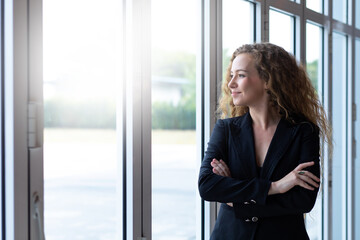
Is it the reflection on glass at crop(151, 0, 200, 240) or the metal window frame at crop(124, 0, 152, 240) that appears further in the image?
the reflection on glass at crop(151, 0, 200, 240)

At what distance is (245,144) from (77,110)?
2.41 ft

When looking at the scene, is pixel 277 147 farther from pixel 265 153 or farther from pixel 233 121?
pixel 233 121

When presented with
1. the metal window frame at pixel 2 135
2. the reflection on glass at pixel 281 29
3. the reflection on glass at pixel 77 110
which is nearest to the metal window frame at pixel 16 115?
the metal window frame at pixel 2 135

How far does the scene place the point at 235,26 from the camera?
8.97 ft

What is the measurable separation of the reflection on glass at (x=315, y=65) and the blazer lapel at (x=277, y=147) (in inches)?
67.2

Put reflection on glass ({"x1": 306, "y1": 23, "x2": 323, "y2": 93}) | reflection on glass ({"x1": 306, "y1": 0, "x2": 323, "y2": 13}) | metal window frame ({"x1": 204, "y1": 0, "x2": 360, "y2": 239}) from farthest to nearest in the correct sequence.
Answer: reflection on glass ({"x1": 306, "y1": 23, "x2": 323, "y2": 93}) < reflection on glass ({"x1": 306, "y1": 0, "x2": 323, "y2": 13}) < metal window frame ({"x1": 204, "y1": 0, "x2": 360, "y2": 239})

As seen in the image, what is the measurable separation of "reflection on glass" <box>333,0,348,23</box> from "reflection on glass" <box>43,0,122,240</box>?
8.44 ft

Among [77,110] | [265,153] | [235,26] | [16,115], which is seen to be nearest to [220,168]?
[265,153]

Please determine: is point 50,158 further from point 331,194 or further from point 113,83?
point 331,194

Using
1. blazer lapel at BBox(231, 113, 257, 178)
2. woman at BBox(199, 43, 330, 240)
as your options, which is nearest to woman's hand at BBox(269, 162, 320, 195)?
woman at BBox(199, 43, 330, 240)

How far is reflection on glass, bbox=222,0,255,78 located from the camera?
8.61 feet

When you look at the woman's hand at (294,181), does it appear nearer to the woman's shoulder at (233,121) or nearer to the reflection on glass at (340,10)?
the woman's shoulder at (233,121)

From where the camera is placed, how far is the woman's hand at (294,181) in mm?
1798

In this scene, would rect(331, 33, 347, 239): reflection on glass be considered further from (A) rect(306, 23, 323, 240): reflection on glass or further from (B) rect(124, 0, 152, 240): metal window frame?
(B) rect(124, 0, 152, 240): metal window frame
